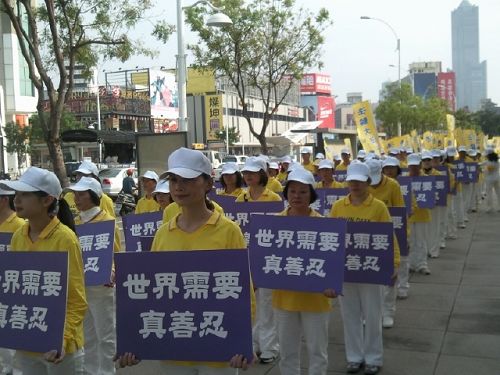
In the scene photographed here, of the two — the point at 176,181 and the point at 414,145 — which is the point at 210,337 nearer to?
the point at 176,181

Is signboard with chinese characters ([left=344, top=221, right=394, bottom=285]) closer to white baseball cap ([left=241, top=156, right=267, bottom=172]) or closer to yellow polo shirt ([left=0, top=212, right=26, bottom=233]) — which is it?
white baseball cap ([left=241, top=156, right=267, bottom=172])

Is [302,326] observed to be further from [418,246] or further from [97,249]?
[418,246]

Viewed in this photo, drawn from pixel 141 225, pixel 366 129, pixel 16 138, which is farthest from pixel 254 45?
pixel 16 138

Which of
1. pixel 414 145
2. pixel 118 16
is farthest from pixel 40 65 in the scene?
pixel 414 145

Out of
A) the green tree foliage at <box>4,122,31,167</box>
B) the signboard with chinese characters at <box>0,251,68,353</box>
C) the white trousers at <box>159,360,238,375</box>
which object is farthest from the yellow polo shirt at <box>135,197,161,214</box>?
the green tree foliage at <box>4,122,31,167</box>

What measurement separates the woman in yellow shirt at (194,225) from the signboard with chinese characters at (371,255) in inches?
83.3

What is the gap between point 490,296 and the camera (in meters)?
7.81

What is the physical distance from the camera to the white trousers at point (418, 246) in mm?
9180

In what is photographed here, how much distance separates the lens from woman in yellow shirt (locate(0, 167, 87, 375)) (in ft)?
11.6

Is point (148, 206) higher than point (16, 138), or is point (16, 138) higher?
point (16, 138)

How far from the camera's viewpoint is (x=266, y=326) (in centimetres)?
579

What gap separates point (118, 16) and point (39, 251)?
1081 centimetres

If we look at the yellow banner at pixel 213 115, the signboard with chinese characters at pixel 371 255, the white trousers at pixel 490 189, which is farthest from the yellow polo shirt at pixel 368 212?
the yellow banner at pixel 213 115

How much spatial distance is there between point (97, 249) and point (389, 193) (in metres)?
3.17
